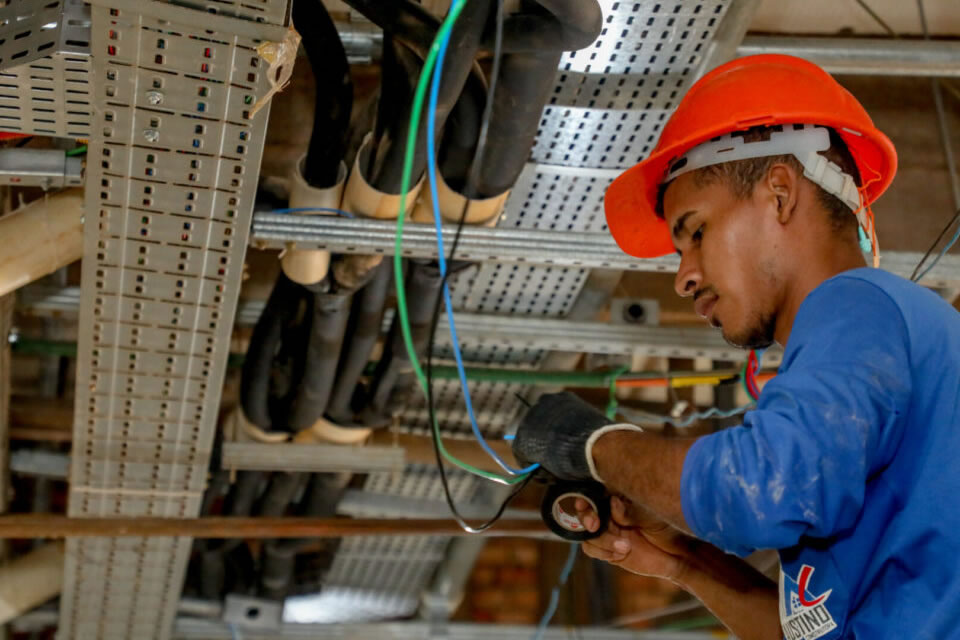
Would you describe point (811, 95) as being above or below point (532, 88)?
above

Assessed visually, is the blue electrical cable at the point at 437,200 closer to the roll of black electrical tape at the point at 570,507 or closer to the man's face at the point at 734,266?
the roll of black electrical tape at the point at 570,507

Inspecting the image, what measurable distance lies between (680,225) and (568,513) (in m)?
0.49

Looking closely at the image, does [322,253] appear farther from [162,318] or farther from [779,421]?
[779,421]

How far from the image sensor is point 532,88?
5.75ft

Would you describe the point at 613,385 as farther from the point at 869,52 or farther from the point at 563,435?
the point at 563,435

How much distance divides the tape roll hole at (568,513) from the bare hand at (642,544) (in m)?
0.07

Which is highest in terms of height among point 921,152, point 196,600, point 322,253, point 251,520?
point 921,152

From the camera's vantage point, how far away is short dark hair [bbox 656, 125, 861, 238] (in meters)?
1.42

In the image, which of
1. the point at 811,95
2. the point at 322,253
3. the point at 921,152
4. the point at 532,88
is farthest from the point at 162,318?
the point at 921,152

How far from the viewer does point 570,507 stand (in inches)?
62.4

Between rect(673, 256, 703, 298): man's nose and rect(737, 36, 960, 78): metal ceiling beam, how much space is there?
78cm

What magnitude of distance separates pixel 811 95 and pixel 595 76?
0.62 m

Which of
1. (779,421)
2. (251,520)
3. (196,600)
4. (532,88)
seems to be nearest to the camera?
(779,421)

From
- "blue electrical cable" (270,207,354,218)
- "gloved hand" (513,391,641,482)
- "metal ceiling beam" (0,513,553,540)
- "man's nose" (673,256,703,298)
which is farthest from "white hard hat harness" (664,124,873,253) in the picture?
Result: "metal ceiling beam" (0,513,553,540)
